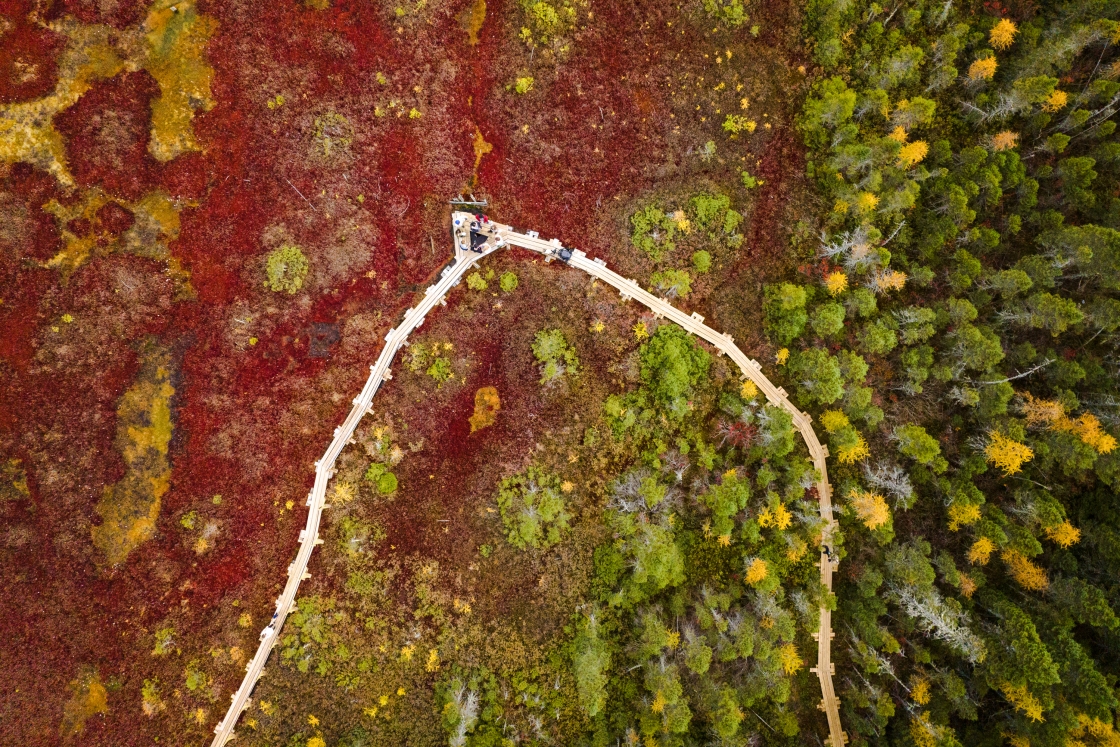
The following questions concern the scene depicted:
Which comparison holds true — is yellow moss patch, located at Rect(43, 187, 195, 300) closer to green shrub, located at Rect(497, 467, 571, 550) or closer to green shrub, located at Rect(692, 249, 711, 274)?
green shrub, located at Rect(497, 467, 571, 550)

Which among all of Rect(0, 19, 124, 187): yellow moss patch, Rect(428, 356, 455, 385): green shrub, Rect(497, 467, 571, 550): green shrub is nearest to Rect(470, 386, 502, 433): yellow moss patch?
Rect(428, 356, 455, 385): green shrub

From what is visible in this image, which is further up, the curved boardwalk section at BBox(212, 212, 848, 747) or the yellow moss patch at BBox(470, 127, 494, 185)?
the yellow moss patch at BBox(470, 127, 494, 185)

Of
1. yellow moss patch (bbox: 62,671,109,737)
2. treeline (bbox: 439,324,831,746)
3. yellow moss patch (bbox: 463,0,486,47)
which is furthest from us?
yellow moss patch (bbox: 463,0,486,47)

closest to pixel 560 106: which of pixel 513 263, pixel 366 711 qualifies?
pixel 513 263

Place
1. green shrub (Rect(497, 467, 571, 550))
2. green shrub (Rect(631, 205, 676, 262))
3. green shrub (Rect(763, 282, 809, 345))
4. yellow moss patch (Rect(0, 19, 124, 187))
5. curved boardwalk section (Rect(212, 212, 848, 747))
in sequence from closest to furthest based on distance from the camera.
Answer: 1. yellow moss patch (Rect(0, 19, 124, 187))
2. curved boardwalk section (Rect(212, 212, 848, 747))
3. green shrub (Rect(763, 282, 809, 345))
4. green shrub (Rect(497, 467, 571, 550))
5. green shrub (Rect(631, 205, 676, 262))

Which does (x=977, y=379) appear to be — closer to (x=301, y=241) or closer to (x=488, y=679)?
(x=488, y=679)

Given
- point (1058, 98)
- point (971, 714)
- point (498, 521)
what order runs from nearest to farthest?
point (971, 714) → point (1058, 98) → point (498, 521)

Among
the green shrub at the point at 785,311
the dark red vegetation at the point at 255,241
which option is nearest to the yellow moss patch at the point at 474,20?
the dark red vegetation at the point at 255,241
